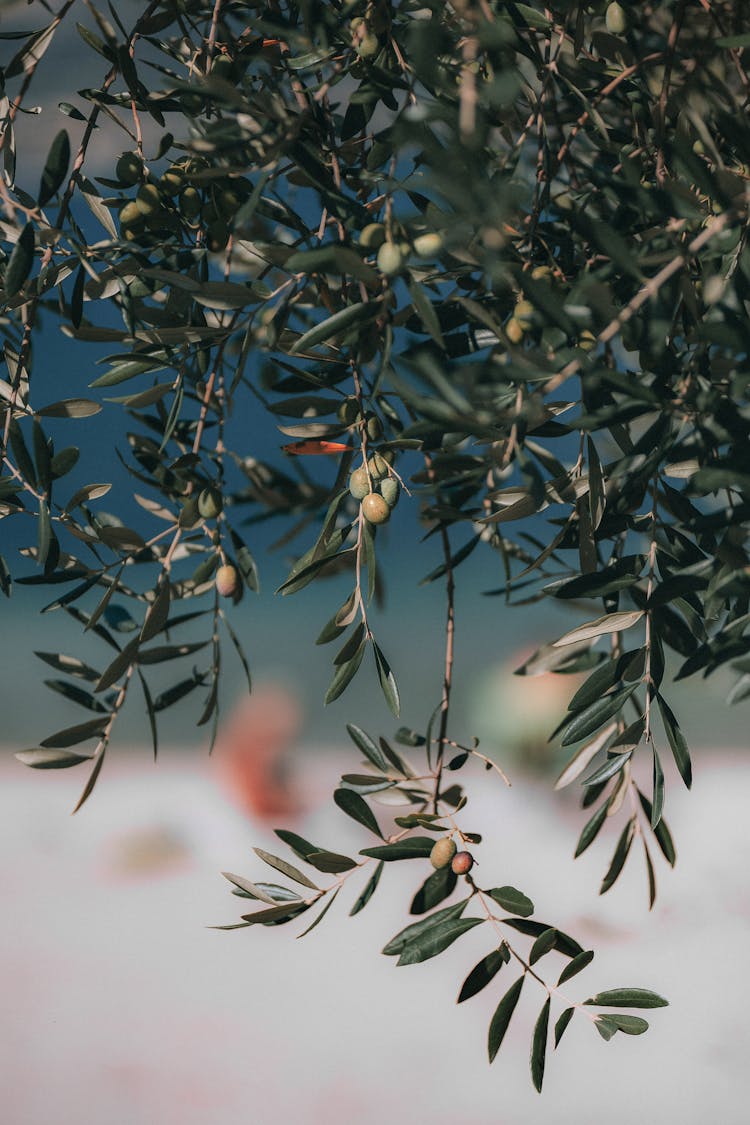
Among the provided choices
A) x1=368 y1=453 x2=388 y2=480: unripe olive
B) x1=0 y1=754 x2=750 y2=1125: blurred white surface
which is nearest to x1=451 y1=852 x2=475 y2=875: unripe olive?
x1=368 y1=453 x2=388 y2=480: unripe olive

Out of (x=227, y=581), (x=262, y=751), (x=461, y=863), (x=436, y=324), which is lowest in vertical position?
(x=262, y=751)

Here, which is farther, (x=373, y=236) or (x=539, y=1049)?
(x=539, y=1049)

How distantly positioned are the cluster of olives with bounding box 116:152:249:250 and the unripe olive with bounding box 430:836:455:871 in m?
0.34

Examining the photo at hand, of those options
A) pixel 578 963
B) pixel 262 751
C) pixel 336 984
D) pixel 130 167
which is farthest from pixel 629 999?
pixel 262 751

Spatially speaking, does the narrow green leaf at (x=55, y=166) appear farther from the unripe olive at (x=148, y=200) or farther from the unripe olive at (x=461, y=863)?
the unripe olive at (x=461, y=863)

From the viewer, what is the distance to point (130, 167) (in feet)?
1.83

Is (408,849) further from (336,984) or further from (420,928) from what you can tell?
(336,984)

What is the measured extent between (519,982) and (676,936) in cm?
92

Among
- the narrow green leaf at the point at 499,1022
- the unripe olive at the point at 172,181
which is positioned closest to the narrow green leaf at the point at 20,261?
the unripe olive at the point at 172,181

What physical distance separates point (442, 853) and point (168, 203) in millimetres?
380

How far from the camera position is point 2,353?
65 cm

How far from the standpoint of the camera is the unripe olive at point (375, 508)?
0.52 metres

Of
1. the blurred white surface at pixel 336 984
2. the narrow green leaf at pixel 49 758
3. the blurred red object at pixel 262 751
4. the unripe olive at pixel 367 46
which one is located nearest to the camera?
the unripe olive at pixel 367 46

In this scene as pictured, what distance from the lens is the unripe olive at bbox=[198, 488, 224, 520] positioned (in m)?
0.56
